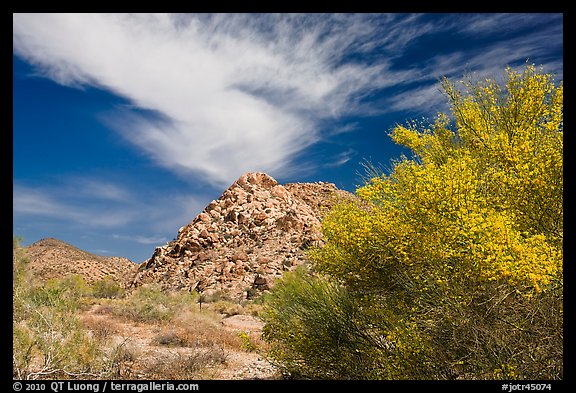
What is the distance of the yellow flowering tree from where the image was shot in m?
5.49

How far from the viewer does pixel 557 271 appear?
5.45 m

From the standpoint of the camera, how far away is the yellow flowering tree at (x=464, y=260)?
18.0ft

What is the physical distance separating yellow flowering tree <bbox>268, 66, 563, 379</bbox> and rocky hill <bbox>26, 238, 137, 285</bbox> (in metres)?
37.1

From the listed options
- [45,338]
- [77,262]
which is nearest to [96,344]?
[45,338]

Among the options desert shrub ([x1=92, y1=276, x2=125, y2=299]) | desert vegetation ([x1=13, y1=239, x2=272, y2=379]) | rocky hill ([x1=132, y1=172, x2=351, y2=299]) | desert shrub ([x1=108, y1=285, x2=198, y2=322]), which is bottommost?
desert vegetation ([x1=13, y1=239, x2=272, y2=379])

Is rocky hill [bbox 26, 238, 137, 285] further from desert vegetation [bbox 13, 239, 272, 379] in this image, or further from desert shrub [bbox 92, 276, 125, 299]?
desert vegetation [bbox 13, 239, 272, 379]

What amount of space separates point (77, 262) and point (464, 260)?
4412cm

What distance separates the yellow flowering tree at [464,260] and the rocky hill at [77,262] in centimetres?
3711

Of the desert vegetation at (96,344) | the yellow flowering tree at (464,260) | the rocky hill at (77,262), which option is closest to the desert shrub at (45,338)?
the desert vegetation at (96,344)

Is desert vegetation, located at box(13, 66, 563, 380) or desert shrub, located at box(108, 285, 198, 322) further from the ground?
desert shrub, located at box(108, 285, 198, 322)

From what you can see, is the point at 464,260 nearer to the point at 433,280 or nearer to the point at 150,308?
the point at 433,280

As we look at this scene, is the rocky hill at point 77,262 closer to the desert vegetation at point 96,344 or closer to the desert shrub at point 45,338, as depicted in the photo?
the desert vegetation at point 96,344

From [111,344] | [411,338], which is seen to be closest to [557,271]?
[411,338]

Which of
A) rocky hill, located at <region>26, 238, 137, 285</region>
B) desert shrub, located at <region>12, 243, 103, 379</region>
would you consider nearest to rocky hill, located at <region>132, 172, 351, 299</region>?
rocky hill, located at <region>26, 238, 137, 285</region>
